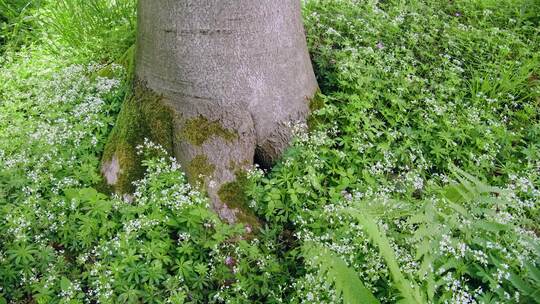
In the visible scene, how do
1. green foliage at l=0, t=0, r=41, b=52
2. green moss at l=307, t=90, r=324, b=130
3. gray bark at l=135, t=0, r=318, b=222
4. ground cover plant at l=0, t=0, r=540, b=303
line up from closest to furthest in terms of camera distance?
ground cover plant at l=0, t=0, r=540, b=303 → gray bark at l=135, t=0, r=318, b=222 → green moss at l=307, t=90, r=324, b=130 → green foliage at l=0, t=0, r=41, b=52

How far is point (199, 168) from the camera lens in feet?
10.2

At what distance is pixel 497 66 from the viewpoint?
4.32m

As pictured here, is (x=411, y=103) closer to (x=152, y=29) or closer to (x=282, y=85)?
(x=282, y=85)

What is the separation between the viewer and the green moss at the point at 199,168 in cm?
310

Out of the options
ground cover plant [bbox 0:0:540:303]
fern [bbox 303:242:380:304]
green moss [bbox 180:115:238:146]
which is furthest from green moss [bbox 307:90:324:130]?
fern [bbox 303:242:380:304]

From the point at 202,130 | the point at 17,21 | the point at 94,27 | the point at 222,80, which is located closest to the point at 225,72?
the point at 222,80

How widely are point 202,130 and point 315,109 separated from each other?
→ 0.96 meters

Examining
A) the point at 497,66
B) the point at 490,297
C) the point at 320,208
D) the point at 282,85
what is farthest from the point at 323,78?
the point at 490,297

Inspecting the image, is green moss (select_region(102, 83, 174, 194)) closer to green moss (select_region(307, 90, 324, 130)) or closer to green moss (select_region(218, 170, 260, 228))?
green moss (select_region(218, 170, 260, 228))

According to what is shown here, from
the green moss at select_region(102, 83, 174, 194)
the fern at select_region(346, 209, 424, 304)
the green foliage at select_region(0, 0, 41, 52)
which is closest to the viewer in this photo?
the fern at select_region(346, 209, 424, 304)

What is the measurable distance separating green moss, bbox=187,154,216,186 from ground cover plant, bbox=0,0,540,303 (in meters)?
0.12

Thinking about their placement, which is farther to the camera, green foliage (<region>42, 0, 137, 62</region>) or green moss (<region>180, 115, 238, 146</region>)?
green foliage (<region>42, 0, 137, 62</region>)

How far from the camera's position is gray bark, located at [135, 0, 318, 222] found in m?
2.96

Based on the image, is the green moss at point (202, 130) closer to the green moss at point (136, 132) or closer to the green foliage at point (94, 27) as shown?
the green moss at point (136, 132)
